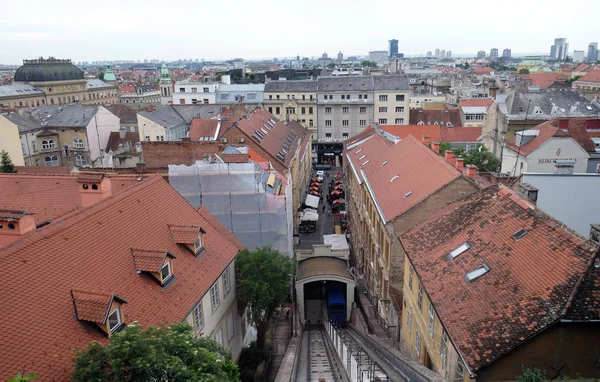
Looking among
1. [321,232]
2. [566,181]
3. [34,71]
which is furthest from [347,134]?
[34,71]

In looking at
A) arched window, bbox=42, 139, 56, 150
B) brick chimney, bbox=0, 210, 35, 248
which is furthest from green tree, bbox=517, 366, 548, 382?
arched window, bbox=42, 139, 56, 150

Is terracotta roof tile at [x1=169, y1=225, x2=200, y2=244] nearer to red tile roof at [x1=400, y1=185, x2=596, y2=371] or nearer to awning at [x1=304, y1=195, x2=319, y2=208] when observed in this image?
red tile roof at [x1=400, y1=185, x2=596, y2=371]

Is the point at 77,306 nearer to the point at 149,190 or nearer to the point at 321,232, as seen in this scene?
the point at 149,190

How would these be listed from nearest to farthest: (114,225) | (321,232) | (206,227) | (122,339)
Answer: (122,339) → (114,225) → (206,227) → (321,232)

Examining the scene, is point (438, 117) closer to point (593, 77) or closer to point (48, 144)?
point (48, 144)

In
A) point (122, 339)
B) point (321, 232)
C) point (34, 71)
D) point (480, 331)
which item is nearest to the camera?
point (122, 339)
